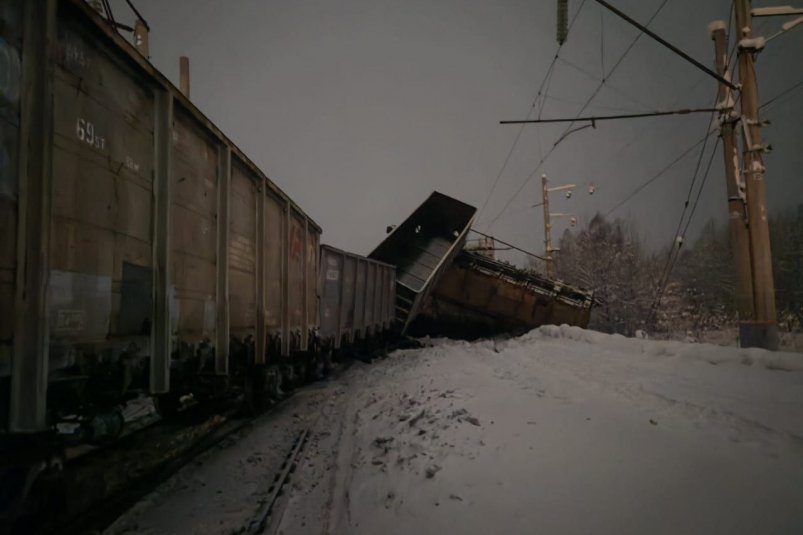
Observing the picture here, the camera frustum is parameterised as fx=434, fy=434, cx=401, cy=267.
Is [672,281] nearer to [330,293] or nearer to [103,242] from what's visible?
[330,293]

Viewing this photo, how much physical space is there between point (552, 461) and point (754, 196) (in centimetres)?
880

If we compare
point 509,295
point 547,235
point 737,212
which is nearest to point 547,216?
point 547,235

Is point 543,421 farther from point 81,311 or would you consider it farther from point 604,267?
point 604,267

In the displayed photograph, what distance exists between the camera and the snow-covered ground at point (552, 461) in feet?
9.50

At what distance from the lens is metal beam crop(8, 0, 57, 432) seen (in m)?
2.13

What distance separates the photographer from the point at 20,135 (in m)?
2.18

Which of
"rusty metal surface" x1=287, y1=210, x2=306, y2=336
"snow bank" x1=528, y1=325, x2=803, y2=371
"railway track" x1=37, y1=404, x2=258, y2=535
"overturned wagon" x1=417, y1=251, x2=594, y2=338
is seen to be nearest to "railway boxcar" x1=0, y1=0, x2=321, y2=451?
"railway track" x1=37, y1=404, x2=258, y2=535

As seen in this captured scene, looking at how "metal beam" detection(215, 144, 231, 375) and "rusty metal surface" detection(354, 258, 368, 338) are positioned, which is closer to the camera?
"metal beam" detection(215, 144, 231, 375)

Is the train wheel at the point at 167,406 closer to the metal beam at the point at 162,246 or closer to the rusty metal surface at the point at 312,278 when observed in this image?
the metal beam at the point at 162,246

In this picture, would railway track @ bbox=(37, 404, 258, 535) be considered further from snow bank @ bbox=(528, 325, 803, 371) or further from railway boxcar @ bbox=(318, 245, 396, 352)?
snow bank @ bbox=(528, 325, 803, 371)

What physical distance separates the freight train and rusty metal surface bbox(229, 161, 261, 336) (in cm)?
2

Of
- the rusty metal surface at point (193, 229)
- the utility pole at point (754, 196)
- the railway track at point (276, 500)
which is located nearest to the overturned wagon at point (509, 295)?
the utility pole at point (754, 196)

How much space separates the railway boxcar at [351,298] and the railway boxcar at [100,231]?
4.53 m

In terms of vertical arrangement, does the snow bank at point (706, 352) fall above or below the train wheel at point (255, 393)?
above
